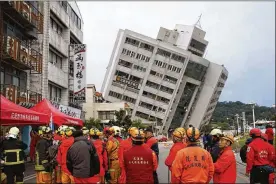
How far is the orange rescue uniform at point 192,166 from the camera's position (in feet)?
19.1

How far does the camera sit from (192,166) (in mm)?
5824

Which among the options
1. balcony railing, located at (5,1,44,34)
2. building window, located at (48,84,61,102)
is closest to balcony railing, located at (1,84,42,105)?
balcony railing, located at (5,1,44,34)

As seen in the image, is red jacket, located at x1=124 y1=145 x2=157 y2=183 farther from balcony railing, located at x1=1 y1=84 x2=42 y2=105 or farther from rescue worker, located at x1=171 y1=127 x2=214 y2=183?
balcony railing, located at x1=1 y1=84 x2=42 y2=105

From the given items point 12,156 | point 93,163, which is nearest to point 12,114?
point 12,156

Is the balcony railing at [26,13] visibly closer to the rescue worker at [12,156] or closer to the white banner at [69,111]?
the white banner at [69,111]

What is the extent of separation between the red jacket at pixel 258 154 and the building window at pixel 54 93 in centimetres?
2699

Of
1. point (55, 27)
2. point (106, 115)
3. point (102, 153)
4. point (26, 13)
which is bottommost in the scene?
point (106, 115)

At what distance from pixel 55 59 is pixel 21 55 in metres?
10.5

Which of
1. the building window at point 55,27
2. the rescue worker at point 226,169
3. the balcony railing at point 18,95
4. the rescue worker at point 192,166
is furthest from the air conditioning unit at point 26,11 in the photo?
the rescue worker at point 192,166

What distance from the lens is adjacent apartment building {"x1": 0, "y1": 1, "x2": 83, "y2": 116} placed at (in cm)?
2419

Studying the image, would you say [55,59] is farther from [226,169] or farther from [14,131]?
[226,169]

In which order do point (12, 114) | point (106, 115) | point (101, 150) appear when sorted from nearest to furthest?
point (101, 150), point (12, 114), point (106, 115)

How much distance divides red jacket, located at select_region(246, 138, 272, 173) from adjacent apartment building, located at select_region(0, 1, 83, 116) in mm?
17236

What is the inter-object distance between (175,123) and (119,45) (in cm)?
2263
